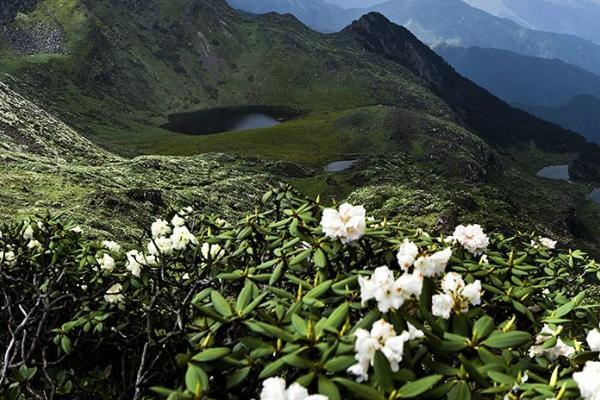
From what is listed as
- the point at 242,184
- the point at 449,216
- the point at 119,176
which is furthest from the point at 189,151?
the point at 449,216

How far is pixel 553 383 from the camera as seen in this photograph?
4.58 metres

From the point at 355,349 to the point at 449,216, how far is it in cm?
4316

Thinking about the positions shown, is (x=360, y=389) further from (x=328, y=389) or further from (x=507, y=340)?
(x=507, y=340)

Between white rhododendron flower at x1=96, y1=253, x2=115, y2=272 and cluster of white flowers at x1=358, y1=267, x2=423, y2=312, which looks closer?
cluster of white flowers at x1=358, y1=267, x2=423, y2=312

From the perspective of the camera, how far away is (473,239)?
759 centimetres

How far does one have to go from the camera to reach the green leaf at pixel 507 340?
192 inches

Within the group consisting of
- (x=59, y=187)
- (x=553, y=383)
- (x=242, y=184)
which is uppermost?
(x=553, y=383)

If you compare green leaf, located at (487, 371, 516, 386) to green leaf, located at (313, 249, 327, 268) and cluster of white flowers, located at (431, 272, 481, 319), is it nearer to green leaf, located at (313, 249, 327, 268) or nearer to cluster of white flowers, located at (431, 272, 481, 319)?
cluster of white flowers, located at (431, 272, 481, 319)

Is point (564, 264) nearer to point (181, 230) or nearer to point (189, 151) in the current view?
point (181, 230)

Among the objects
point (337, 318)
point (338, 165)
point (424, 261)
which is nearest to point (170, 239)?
point (337, 318)

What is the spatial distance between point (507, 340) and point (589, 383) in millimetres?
785

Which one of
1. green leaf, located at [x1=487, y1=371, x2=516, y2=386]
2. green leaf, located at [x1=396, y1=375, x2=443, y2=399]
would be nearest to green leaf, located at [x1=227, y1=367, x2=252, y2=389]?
green leaf, located at [x1=396, y1=375, x2=443, y2=399]

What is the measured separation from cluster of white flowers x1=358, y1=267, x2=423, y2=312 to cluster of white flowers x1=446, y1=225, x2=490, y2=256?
9.72ft

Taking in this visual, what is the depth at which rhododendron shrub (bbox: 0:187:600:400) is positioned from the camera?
14.7ft
